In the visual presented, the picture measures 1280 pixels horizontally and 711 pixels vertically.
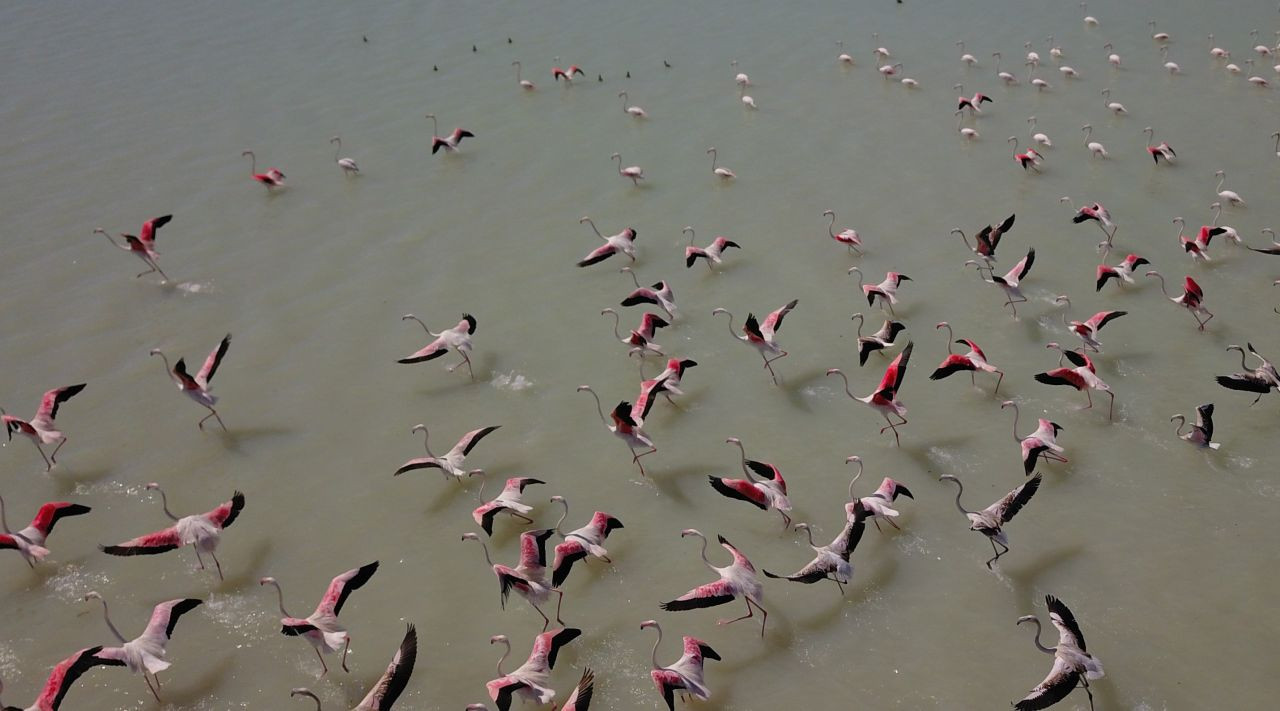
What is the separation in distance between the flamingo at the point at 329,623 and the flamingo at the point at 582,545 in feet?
3.99

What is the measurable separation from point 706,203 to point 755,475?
17.6 ft

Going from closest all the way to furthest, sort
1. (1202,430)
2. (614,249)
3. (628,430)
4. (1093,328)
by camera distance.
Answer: (628,430) < (1202,430) < (1093,328) < (614,249)

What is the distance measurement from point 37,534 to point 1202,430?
8.90m

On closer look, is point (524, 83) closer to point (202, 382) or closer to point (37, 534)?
point (202, 382)

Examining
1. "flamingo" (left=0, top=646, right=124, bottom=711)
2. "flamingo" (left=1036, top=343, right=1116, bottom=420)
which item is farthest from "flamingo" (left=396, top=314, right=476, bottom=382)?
"flamingo" (left=1036, top=343, right=1116, bottom=420)

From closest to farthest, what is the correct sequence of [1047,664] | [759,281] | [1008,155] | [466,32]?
[1047,664], [759,281], [1008,155], [466,32]

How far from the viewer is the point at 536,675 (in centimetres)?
576

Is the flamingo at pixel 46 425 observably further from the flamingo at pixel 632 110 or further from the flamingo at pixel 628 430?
the flamingo at pixel 632 110

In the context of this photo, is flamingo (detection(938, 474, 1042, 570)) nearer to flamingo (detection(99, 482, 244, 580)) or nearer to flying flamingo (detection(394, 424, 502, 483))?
flying flamingo (detection(394, 424, 502, 483))

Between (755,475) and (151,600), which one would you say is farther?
(755,475)

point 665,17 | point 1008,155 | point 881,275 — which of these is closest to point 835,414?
point 881,275

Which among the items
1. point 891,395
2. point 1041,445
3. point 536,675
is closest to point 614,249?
point 891,395

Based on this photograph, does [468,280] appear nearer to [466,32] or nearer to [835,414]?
[835,414]

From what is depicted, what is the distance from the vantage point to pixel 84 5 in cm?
1830
